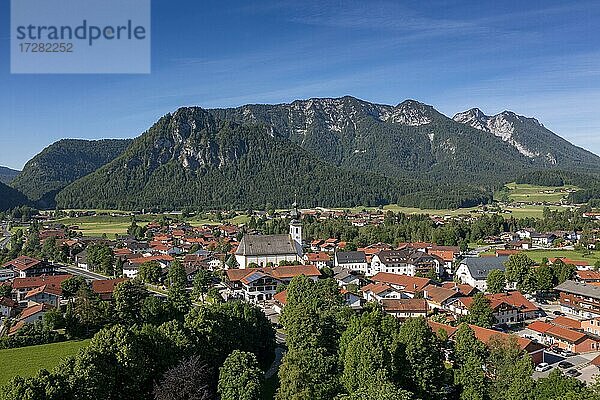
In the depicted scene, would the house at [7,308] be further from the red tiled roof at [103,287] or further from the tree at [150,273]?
the tree at [150,273]

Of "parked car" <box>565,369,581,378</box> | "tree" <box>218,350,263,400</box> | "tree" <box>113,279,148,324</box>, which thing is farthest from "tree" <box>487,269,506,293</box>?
"tree" <box>218,350,263,400</box>

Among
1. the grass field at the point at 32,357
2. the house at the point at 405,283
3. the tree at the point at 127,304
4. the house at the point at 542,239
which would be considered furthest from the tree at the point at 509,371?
the house at the point at 542,239

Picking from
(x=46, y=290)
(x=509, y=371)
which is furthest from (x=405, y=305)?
(x=46, y=290)

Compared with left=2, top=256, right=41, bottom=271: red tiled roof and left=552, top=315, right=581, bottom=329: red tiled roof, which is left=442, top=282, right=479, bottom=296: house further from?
left=2, top=256, right=41, bottom=271: red tiled roof

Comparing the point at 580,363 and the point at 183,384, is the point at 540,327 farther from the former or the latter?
the point at 183,384

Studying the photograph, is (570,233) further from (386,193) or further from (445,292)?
(386,193)

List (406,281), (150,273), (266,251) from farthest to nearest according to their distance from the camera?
(266,251) < (150,273) < (406,281)
